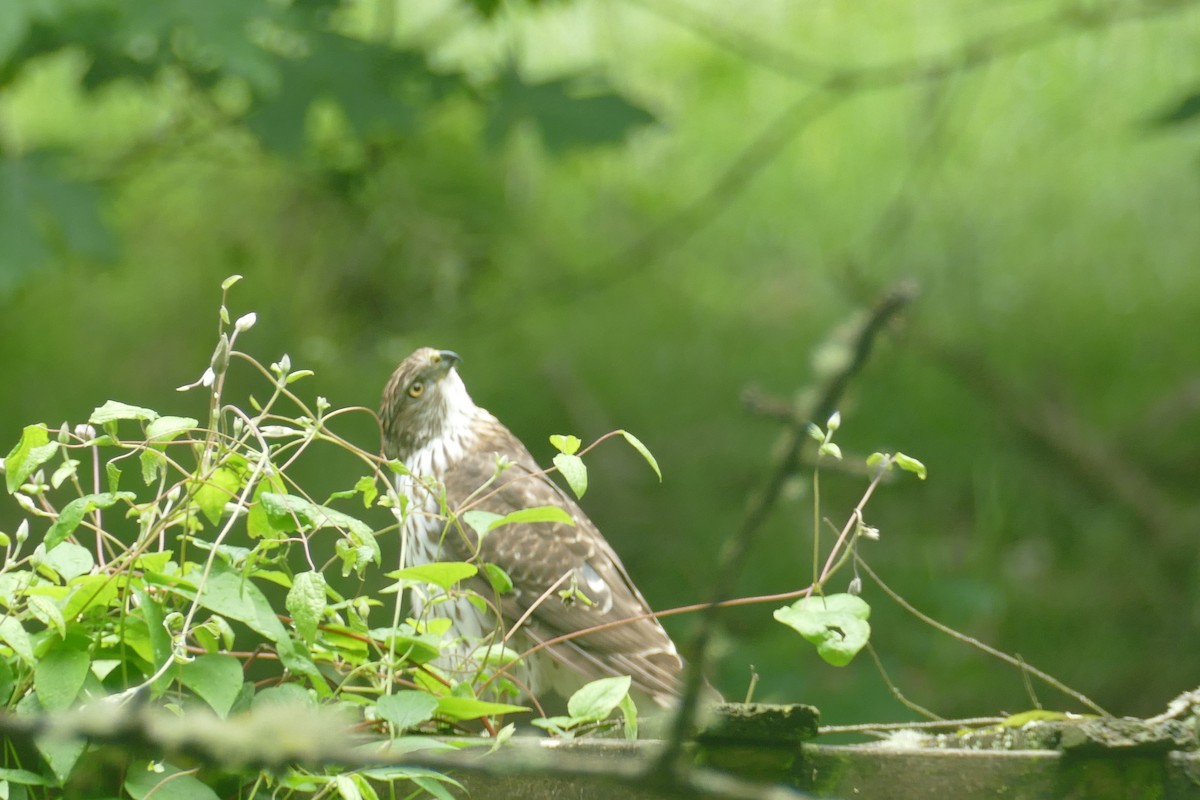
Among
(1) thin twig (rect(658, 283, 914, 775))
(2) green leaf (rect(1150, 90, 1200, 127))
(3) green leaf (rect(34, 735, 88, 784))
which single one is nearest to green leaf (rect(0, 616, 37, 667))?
(3) green leaf (rect(34, 735, 88, 784))

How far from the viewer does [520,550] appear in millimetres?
3617

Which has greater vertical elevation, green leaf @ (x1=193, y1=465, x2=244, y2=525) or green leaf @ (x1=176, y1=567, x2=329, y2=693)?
green leaf @ (x1=193, y1=465, x2=244, y2=525)

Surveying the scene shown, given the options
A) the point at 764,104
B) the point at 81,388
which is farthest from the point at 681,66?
the point at 81,388

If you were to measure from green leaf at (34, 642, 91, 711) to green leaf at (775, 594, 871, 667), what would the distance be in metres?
0.78

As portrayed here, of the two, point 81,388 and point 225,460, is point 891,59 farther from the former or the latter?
point 225,460

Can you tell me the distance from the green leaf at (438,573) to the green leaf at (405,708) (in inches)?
5.2

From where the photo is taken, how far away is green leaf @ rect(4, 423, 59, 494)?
5.77 feet

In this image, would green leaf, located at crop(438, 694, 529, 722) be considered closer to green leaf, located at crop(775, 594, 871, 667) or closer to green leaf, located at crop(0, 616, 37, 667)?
green leaf, located at crop(775, 594, 871, 667)

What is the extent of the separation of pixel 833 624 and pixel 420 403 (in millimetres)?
2202

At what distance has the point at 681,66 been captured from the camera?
7184mm

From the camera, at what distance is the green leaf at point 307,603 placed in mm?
1726

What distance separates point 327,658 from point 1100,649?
423 centimetres

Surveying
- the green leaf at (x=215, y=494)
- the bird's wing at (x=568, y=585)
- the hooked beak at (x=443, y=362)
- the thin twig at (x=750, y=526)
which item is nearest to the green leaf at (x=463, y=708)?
the green leaf at (x=215, y=494)

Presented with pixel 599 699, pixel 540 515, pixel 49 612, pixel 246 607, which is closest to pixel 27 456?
pixel 49 612
